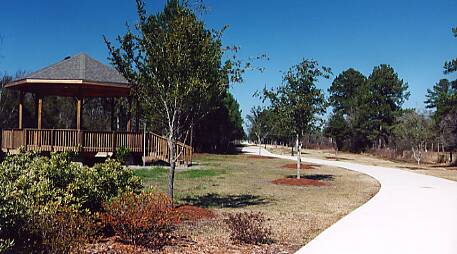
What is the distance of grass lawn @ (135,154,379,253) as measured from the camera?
6642 millimetres

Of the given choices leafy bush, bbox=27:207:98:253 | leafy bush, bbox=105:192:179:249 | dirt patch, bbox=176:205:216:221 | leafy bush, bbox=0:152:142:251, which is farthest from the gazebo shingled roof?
leafy bush, bbox=27:207:98:253

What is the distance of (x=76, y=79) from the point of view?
17547 mm

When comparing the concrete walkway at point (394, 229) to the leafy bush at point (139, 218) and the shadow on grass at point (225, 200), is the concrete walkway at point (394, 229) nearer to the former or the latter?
the leafy bush at point (139, 218)

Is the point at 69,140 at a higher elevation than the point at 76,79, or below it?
below

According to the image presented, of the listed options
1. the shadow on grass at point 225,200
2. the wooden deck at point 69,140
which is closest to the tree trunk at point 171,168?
the shadow on grass at point 225,200

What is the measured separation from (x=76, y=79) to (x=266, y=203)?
412 inches

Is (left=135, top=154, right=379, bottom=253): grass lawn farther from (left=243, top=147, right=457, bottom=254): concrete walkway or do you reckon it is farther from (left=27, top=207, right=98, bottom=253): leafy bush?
(left=27, top=207, right=98, bottom=253): leafy bush

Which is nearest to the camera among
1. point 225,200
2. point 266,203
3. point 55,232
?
point 55,232

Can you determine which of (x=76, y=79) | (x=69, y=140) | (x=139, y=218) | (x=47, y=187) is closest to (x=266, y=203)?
(x=139, y=218)

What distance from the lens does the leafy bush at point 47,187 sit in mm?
4844

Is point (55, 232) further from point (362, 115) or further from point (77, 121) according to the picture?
point (362, 115)

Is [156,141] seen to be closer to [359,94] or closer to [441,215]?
[441,215]

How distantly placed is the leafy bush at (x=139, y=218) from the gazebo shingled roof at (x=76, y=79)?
11.4 m

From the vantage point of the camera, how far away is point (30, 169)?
20.4 ft
